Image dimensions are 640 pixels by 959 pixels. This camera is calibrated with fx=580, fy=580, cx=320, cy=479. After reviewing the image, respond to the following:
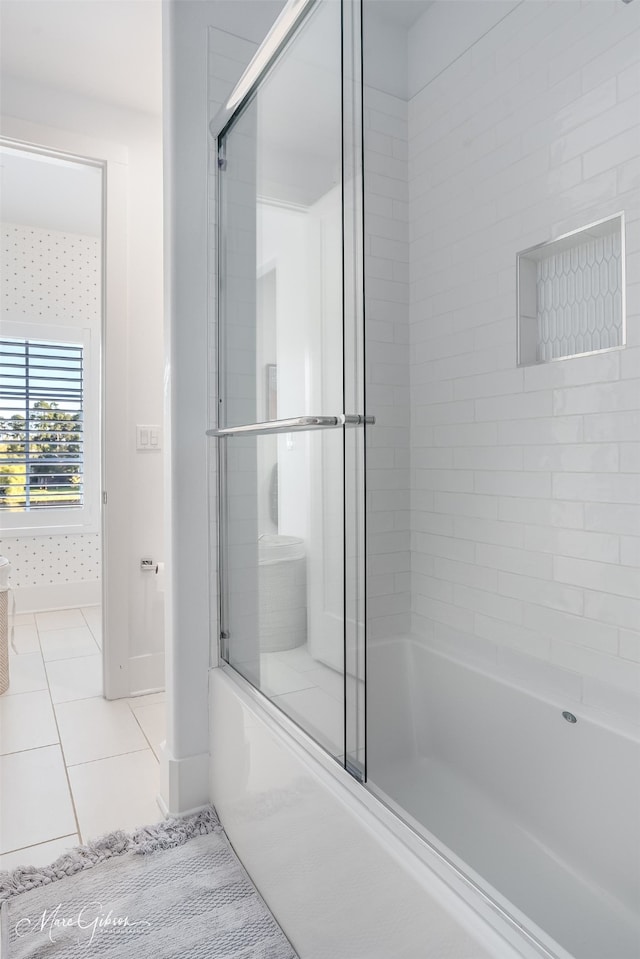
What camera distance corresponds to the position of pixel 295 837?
1.16 metres

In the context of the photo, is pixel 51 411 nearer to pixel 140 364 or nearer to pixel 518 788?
pixel 140 364

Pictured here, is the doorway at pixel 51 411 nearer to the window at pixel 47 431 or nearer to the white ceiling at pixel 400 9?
the window at pixel 47 431

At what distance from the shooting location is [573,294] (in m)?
1.58

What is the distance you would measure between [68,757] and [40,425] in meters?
2.70

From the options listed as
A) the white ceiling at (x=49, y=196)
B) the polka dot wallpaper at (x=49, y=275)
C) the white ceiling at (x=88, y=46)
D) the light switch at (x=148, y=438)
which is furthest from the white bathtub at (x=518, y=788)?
the polka dot wallpaper at (x=49, y=275)

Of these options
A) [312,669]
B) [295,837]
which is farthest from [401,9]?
[295,837]

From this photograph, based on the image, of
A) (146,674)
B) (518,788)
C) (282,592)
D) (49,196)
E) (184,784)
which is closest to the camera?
(282,592)

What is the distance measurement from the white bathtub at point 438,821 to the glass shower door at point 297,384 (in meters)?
0.11

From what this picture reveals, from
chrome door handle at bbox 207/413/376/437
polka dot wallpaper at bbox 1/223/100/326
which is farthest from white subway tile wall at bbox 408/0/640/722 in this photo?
polka dot wallpaper at bbox 1/223/100/326

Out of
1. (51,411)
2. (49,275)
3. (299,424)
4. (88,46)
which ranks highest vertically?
(88,46)

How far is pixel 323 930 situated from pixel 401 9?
272 cm

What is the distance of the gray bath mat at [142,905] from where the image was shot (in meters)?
1.19

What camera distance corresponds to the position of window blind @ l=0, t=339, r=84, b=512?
3.95 m

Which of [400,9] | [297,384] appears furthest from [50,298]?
[297,384]
